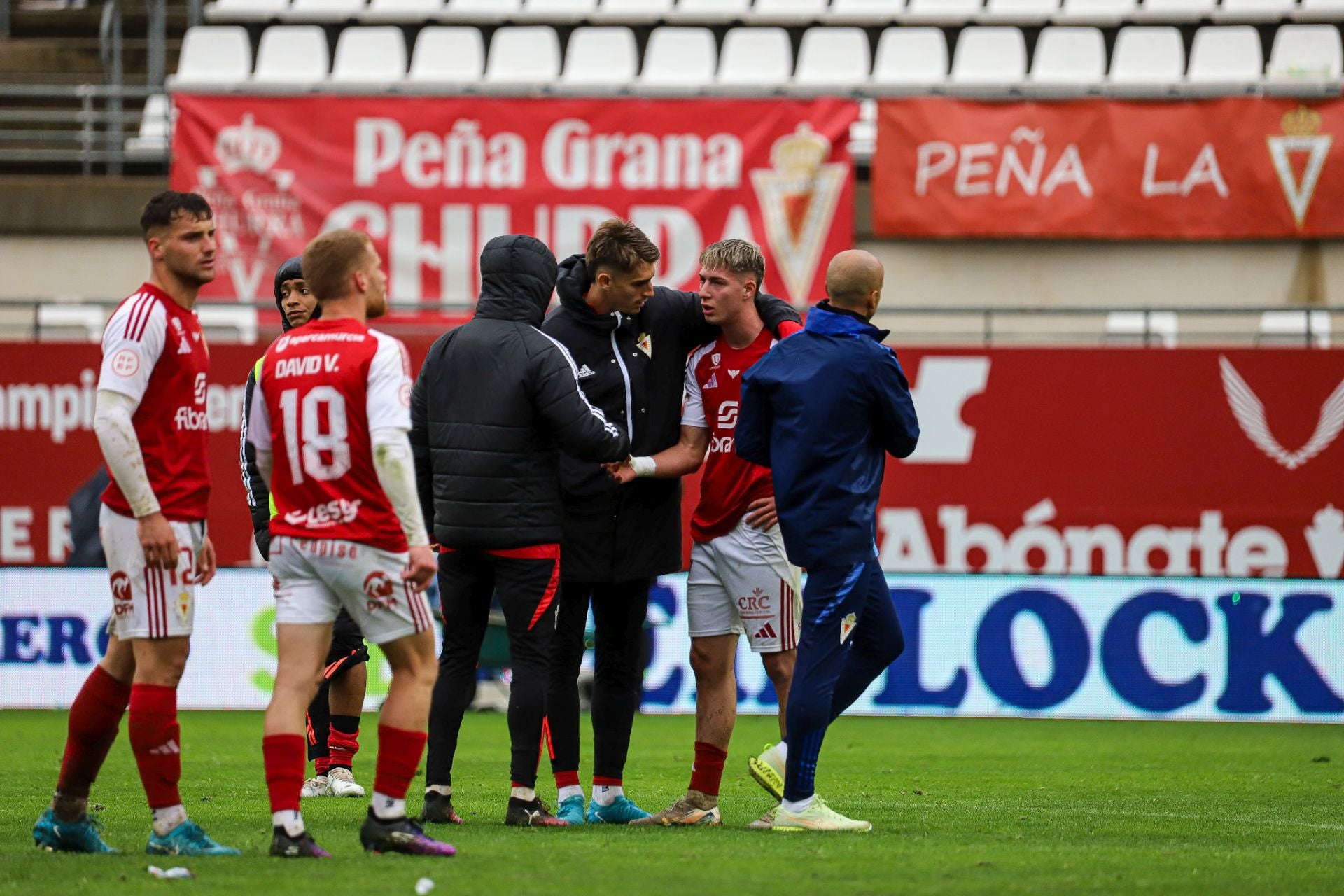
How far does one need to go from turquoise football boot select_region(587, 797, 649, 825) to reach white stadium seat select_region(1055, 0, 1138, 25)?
48.0 ft

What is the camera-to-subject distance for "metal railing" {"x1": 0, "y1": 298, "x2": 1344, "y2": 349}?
1596 cm

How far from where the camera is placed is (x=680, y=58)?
62.0ft

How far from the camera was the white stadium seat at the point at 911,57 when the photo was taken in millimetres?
18547

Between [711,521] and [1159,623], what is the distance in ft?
22.8

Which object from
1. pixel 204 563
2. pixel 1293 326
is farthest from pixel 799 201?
pixel 204 563

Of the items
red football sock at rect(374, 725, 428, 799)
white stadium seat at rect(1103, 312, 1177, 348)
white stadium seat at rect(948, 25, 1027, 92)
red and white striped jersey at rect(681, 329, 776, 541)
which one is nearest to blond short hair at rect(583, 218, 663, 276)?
red and white striped jersey at rect(681, 329, 776, 541)

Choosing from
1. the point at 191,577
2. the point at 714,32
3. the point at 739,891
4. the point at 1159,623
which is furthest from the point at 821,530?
the point at 714,32

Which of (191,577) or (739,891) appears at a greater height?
(191,577)

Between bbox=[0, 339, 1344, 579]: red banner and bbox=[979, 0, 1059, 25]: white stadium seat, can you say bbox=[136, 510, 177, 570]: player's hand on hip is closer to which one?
bbox=[0, 339, 1344, 579]: red banner

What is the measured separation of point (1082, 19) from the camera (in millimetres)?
19281

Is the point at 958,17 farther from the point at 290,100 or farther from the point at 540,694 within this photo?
the point at 540,694

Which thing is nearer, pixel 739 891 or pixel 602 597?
pixel 739 891

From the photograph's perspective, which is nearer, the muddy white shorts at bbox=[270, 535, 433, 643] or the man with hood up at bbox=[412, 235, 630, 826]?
the muddy white shorts at bbox=[270, 535, 433, 643]

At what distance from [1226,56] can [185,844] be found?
51.8 feet
